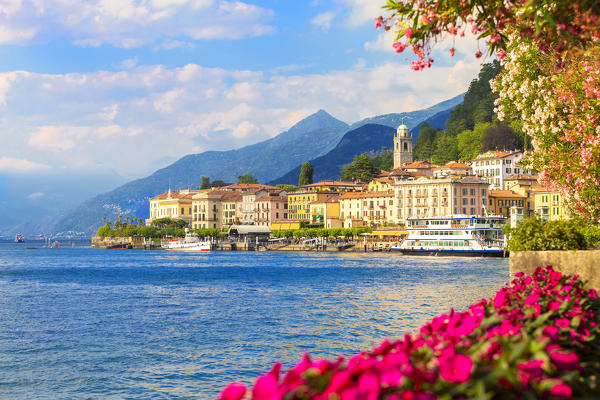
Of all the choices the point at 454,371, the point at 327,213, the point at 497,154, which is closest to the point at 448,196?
the point at 497,154

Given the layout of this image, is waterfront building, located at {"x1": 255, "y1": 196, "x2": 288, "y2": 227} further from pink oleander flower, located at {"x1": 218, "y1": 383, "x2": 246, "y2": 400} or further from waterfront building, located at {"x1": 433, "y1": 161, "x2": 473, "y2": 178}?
pink oleander flower, located at {"x1": 218, "y1": 383, "x2": 246, "y2": 400}

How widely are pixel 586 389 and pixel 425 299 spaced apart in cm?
3212

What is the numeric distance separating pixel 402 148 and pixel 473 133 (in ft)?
78.3

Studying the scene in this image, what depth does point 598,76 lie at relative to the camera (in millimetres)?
14367

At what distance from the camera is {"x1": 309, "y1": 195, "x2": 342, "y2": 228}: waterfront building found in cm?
15175

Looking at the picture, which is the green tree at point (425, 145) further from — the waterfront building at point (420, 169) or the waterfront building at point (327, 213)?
the waterfront building at point (327, 213)

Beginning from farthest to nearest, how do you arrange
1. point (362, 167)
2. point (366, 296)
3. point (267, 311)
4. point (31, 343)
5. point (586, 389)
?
1. point (362, 167)
2. point (366, 296)
3. point (267, 311)
4. point (31, 343)
5. point (586, 389)

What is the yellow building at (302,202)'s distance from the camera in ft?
534

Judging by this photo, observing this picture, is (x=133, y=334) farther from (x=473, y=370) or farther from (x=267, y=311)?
(x=473, y=370)

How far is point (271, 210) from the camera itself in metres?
169

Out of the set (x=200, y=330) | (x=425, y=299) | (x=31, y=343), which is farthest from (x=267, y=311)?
(x=31, y=343)

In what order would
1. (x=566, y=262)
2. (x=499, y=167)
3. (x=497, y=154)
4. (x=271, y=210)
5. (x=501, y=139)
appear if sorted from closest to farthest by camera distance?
(x=566, y=262) < (x=499, y=167) < (x=497, y=154) < (x=501, y=139) < (x=271, y=210)

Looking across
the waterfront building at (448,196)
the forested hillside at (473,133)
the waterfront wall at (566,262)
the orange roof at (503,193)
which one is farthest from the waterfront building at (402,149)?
the waterfront wall at (566,262)

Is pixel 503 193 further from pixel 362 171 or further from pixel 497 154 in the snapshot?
pixel 362 171
